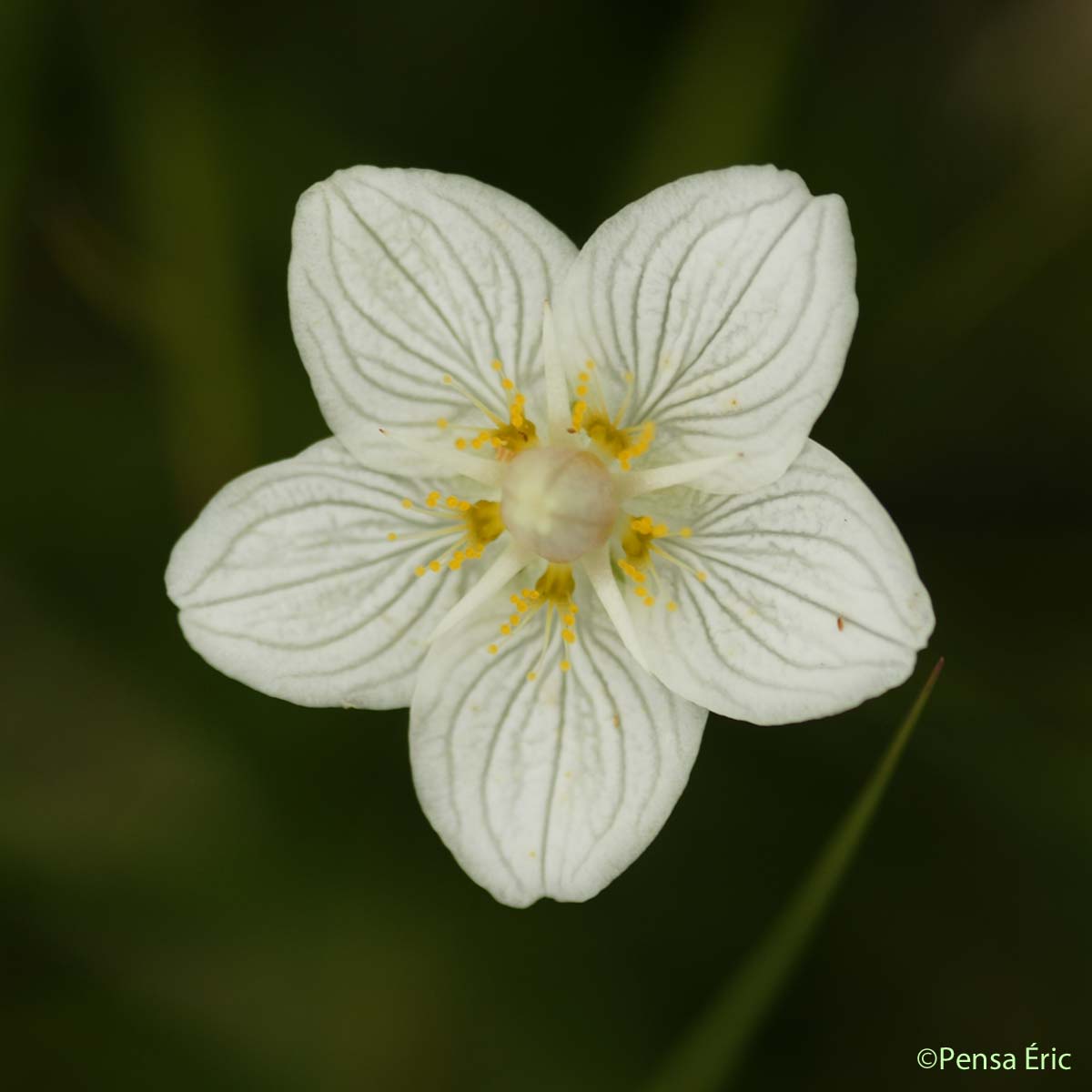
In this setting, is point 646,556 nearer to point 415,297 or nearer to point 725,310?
point 725,310

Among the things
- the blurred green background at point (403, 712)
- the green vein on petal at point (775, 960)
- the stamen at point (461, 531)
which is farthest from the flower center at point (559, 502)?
the blurred green background at point (403, 712)

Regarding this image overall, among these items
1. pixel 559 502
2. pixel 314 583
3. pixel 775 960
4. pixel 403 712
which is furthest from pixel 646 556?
pixel 403 712

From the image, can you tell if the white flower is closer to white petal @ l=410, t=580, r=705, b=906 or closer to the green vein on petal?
white petal @ l=410, t=580, r=705, b=906

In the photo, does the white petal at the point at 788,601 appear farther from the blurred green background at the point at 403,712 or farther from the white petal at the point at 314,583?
the blurred green background at the point at 403,712

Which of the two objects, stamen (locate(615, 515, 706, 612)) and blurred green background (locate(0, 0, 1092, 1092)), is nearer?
stamen (locate(615, 515, 706, 612))

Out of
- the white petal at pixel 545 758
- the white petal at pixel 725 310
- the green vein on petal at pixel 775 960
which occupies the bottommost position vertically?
the green vein on petal at pixel 775 960

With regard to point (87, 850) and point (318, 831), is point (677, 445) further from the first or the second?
point (87, 850)

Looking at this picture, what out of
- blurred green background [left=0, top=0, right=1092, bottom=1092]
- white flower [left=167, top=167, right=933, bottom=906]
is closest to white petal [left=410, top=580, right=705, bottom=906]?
white flower [left=167, top=167, right=933, bottom=906]
